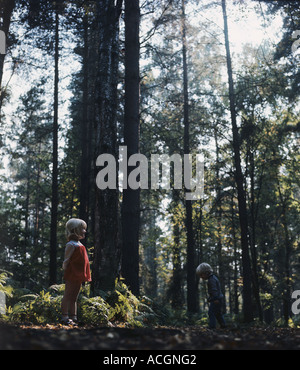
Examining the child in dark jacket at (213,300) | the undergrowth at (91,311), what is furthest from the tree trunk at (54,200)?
the undergrowth at (91,311)

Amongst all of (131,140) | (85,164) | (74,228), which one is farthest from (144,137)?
(74,228)

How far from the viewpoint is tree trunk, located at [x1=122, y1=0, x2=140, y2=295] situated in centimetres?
1023

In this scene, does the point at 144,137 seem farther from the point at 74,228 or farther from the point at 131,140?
the point at 74,228

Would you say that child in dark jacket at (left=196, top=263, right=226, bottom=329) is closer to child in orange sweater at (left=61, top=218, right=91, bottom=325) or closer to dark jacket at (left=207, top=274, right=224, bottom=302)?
dark jacket at (left=207, top=274, right=224, bottom=302)

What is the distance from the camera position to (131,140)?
10281 mm

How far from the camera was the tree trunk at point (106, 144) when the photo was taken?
27.6 ft

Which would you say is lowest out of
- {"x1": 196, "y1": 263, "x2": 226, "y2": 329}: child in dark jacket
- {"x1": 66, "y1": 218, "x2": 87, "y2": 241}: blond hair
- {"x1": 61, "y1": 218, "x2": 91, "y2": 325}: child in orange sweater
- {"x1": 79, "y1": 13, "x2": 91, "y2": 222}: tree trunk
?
{"x1": 196, "y1": 263, "x2": 226, "y2": 329}: child in dark jacket

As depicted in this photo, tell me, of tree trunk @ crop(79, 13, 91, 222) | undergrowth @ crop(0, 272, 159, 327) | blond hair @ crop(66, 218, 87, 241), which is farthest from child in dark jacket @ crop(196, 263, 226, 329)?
tree trunk @ crop(79, 13, 91, 222)

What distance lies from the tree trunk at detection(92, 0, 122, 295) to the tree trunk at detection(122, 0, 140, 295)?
704 millimetres

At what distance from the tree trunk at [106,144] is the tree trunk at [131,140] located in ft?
2.31

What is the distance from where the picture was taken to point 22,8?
14125 millimetres

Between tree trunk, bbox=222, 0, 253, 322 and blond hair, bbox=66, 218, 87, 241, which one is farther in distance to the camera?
tree trunk, bbox=222, 0, 253, 322
